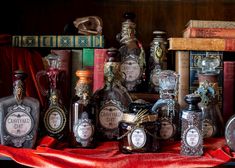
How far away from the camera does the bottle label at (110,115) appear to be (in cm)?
92

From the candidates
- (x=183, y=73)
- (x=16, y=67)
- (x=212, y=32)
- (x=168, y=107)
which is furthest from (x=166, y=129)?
(x=16, y=67)

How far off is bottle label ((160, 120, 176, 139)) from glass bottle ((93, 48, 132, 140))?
0.09 m

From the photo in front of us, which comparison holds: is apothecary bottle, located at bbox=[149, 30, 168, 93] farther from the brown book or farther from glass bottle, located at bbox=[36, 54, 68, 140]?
glass bottle, located at bbox=[36, 54, 68, 140]

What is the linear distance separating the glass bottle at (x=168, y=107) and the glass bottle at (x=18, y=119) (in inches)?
10.1

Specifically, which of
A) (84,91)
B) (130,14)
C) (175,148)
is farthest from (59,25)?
(175,148)

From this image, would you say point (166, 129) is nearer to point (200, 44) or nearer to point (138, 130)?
point (138, 130)

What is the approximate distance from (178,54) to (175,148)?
231 millimetres

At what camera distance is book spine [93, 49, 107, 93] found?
3.24 ft

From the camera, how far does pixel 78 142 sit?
0.87m

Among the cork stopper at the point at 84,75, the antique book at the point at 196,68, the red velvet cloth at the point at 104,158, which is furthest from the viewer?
the antique book at the point at 196,68

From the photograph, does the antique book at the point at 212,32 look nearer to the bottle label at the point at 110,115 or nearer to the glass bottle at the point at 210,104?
the glass bottle at the point at 210,104

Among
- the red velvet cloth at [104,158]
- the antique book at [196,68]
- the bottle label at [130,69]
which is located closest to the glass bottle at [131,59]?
the bottle label at [130,69]

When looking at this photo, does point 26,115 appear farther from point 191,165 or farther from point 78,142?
point 191,165

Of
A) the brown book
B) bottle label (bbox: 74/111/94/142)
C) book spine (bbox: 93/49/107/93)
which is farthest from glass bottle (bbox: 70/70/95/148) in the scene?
the brown book
